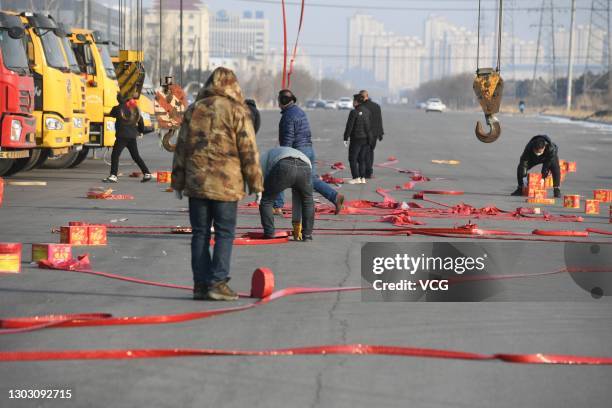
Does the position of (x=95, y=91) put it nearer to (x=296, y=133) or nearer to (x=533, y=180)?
(x=533, y=180)

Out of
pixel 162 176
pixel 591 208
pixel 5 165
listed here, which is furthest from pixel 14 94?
pixel 591 208

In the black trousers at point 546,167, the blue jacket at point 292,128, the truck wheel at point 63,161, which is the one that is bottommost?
the truck wheel at point 63,161

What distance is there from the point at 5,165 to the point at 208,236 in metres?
15.5

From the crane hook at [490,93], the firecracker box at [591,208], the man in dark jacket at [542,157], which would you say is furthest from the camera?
the man in dark jacket at [542,157]

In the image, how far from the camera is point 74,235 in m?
13.9

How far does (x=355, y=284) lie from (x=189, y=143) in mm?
2086

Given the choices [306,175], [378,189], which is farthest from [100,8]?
[306,175]

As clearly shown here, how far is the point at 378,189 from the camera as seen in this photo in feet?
77.2

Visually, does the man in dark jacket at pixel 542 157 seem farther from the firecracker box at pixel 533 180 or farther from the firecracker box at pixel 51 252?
the firecracker box at pixel 51 252

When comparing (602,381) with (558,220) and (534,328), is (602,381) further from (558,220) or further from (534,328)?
(558,220)

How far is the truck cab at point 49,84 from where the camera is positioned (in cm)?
2423

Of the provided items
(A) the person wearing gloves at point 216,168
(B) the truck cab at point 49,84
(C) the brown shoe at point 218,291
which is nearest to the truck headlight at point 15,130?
(B) the truck cab at point 49,84

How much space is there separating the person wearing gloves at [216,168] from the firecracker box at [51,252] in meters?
2.39

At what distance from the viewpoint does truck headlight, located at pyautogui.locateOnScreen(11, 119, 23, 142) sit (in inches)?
853
